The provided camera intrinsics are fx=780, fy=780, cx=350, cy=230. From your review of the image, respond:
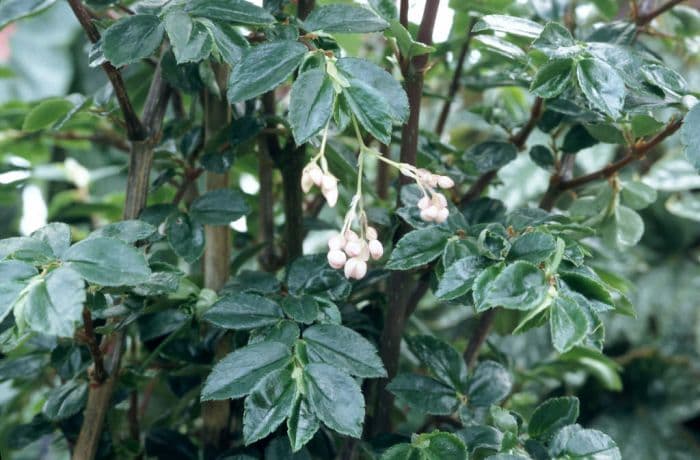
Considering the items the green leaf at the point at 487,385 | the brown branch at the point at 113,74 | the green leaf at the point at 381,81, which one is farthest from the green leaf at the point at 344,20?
the green leaf at the point at 487,385

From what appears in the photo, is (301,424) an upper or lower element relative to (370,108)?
lower

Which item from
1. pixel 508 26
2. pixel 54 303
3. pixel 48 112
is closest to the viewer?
pixel 54 303

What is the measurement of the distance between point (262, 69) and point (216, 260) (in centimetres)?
28

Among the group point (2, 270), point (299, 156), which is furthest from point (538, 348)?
point (2, 270)

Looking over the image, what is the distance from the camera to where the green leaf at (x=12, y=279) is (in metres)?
0.37

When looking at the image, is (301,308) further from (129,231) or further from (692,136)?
(692,136)

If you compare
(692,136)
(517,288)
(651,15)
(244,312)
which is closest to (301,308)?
(244,312)

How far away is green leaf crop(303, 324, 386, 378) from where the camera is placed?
0.45 m

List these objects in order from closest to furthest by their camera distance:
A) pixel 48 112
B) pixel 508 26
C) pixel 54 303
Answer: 1. pixel 54 303
2. pixel 508 26
3. pixel 48 112

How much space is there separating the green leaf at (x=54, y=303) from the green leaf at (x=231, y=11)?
0.16 metres

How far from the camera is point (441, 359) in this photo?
0.56m

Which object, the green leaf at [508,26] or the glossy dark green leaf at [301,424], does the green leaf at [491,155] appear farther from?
the glossy dark green leaf at [301,424]

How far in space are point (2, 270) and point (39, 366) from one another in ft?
Result: 0.85

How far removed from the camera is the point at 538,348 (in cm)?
145
